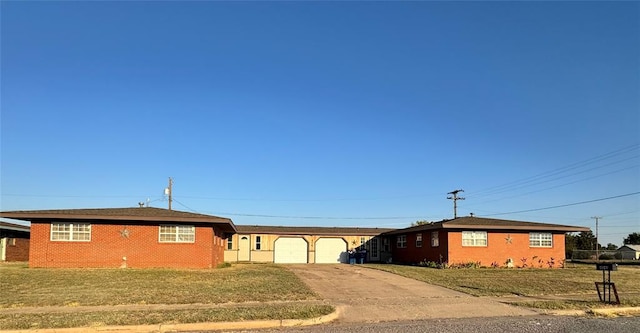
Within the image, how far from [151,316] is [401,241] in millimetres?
31366

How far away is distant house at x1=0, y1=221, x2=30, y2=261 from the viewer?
34438mm

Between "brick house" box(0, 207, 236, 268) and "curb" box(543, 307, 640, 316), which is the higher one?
"brick house" box(0, 207, 236, 268)

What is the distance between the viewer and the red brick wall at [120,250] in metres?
25.8

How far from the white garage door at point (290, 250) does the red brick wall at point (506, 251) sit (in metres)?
14.8

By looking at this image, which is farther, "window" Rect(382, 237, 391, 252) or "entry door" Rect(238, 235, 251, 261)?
"window" Rect(382, 237, 391, 252)

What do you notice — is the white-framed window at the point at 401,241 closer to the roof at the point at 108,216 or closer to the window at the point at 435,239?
the window at the point at 435,239

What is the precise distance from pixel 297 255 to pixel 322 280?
21.6 metres

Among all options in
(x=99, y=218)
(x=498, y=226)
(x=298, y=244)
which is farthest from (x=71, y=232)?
(x=498, y=226)

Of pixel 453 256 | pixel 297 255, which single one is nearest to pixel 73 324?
pixel 453 256

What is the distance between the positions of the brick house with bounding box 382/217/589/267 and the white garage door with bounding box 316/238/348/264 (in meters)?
9.97

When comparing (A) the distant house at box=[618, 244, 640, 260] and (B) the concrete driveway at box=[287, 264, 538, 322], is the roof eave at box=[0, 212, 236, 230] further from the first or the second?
(A) the distant house at box=[618, 244, 640, 260]

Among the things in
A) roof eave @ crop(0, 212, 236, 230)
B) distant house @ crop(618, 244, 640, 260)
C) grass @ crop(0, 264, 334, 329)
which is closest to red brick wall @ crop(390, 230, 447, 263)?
roof eave @ crop(0, 212, 236, 230)

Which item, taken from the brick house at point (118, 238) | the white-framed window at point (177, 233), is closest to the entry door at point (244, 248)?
the brick house at point (118, 238)

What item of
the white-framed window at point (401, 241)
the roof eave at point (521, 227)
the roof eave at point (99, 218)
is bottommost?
the white-framed window at point (401, 241)
